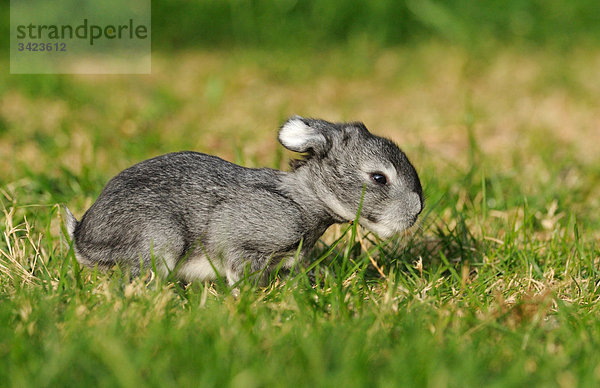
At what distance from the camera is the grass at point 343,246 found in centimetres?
280

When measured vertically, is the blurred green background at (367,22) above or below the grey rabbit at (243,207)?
above

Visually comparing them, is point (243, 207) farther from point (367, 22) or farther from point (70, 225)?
point (367, 22)

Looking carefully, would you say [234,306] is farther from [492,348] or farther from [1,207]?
[1,207]

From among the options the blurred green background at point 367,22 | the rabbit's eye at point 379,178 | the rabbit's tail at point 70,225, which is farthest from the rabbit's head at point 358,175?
the blurred green background at point 367,22

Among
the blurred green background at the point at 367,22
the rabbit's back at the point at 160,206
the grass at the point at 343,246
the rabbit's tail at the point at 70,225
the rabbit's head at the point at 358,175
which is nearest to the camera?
the grass at the point at 343,246

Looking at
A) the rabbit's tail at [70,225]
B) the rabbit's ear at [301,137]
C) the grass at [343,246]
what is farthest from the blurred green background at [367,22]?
the rabbit's tail at [70,225]

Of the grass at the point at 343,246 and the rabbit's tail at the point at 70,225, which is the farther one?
the rabbit's tail at the point at 70,225

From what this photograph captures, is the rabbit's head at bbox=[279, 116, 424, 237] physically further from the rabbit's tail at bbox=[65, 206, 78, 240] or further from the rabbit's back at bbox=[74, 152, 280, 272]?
the rabbit's tail at bbox=[65, 206, 78, 240]

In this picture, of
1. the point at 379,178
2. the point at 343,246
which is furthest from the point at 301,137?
the point at 343,246

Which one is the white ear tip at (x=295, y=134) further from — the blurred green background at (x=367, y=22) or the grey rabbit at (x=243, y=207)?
the blurred green background at (x=367, y=22)

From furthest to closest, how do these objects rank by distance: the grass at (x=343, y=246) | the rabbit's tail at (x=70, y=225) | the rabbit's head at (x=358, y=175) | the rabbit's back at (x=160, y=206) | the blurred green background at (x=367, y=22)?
1. the blurred green background at (x=367, y=22)
2. the rabbit's tail at (x=70, y=225)
3. the rabbit's head at (x=358, y=175)
4. the rabbit's back at (x=160, y=206)
5. the grass at (x=343, y=246)

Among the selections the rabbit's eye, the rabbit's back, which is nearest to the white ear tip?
the rabbit's back

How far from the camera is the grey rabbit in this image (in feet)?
12.4

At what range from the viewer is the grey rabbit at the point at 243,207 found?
12.4ft
